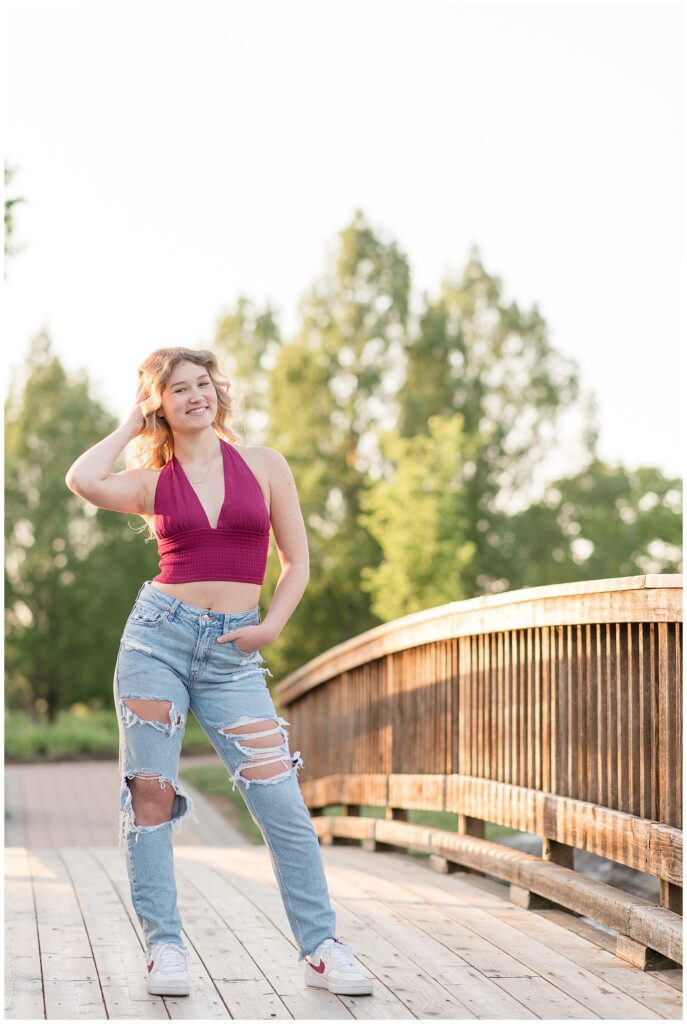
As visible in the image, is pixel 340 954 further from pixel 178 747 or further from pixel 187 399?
pixel 187 399

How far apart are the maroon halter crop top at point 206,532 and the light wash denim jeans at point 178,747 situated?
9 cm

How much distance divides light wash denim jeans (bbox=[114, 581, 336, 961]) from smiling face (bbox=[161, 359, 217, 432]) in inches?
17.3

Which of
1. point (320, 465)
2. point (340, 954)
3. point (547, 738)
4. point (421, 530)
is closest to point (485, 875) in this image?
point (547, 738)

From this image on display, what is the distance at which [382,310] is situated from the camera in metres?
→ 23.4

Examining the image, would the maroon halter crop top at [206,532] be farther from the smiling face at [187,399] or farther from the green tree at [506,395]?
the green tree at [506,395]

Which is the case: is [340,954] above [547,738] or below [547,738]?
below

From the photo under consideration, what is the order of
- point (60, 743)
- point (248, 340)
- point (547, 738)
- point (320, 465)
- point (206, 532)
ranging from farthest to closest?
point (248, 340), point (320, 465), point (60, 743), point (547, 738), point (206, 532)

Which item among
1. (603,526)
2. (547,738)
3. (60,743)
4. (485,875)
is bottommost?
(60,743)

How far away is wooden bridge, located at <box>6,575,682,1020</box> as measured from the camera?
3123 mm

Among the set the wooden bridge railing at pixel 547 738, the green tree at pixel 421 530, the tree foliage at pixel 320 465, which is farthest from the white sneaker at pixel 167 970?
the tree foliage at pixel 320 465

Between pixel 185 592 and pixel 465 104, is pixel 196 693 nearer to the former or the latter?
pixel 185 592

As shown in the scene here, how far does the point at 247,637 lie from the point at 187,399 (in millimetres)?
632

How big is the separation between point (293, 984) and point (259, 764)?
0.58 metres

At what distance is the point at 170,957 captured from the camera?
309cm
